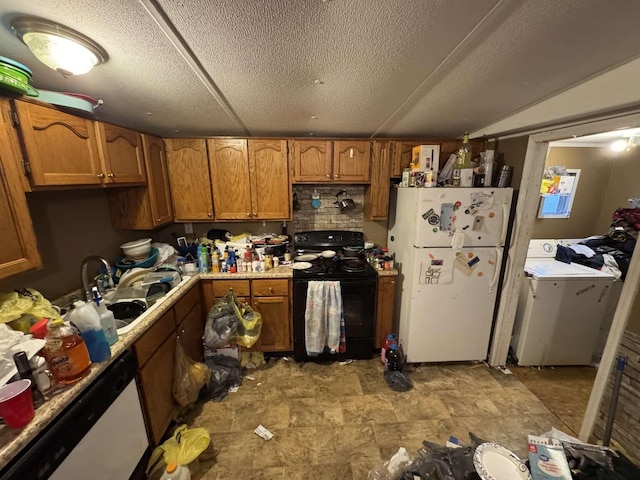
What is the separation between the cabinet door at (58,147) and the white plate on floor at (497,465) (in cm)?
235

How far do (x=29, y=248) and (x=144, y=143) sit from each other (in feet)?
3.87

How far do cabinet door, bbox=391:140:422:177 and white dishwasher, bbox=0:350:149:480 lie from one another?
2.49m

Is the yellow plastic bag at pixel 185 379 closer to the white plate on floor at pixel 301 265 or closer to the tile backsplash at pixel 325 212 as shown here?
the white plate on floor at pixel 301 265

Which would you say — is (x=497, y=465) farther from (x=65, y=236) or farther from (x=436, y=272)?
(x=65, y=236)

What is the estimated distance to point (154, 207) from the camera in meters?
2.09

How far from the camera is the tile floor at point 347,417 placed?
1.53 meters

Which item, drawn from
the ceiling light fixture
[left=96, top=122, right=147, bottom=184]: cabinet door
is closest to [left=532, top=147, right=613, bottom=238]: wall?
the ceiling light fixture

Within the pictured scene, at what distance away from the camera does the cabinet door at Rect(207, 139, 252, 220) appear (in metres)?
2.29

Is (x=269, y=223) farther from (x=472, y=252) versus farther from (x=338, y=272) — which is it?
(x=472, y=252)

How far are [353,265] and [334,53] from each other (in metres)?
1.67

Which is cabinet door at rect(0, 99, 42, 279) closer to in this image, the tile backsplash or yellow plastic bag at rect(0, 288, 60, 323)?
yellow plastic bag at rect(0, 288, 60, 323)

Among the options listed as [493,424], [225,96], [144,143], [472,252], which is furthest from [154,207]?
[493,424]

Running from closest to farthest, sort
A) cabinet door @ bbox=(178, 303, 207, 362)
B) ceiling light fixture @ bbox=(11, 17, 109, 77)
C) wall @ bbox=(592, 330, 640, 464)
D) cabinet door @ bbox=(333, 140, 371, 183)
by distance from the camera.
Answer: ceiling light fixture @ bbox=(11, 17, 109, 77), wall @ bbox=(592, 330, 640, 464), cabinet door @ bbox=(178, 303, 207, 362), cabinet door @ bbox=(333, 140, 371, 183)

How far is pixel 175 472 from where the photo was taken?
4.33ft
